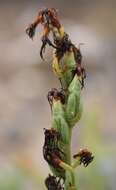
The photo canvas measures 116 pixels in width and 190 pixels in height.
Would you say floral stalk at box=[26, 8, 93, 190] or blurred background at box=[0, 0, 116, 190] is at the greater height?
blurred background at box=[0, 0, 116, 190]

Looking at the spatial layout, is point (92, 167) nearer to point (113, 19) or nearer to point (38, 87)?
point (38, 87)

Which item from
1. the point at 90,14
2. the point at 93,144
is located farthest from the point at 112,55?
the point at 93,144

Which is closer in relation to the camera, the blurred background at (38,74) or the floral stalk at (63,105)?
the floral stalk at (63,105)

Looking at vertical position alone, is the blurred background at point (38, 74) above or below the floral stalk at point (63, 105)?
above

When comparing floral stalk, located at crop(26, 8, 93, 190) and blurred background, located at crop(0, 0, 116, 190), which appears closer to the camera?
floral stalk, located at crop(26, 8, 93, 190)
